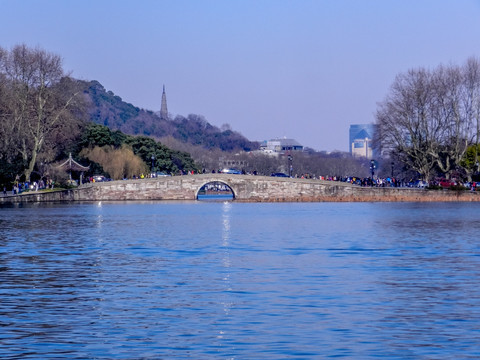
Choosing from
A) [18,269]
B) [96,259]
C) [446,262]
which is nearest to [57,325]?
[18,269]

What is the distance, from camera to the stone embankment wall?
3546 inches

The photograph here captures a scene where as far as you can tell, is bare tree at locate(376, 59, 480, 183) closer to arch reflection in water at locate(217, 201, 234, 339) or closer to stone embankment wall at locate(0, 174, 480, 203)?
stone embankment wall at locate(0, 174, 480, 203)

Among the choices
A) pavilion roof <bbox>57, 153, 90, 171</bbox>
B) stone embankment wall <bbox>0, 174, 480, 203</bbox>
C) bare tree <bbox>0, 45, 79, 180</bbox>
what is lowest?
stone embankment wall <bbox>0, 174, 480, 203</bbox>

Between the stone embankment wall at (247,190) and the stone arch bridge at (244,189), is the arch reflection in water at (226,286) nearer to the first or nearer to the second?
the stone embankment wall at (247,190)

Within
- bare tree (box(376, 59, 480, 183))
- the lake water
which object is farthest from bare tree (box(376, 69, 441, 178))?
the lake water

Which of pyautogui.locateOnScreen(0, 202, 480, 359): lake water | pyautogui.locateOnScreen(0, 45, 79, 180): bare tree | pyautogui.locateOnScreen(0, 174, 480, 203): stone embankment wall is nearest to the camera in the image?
pyautogui.locateOnScreen(0, 202, 480, 359): lake water

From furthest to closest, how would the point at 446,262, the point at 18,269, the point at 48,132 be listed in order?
the point at 48,132 < the point at 446,262 < the point at 18,269

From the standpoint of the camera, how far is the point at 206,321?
17.0 m

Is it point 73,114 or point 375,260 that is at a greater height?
point 73,114

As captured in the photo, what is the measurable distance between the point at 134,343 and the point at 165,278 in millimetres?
8730

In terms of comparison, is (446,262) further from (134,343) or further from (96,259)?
(134,343)

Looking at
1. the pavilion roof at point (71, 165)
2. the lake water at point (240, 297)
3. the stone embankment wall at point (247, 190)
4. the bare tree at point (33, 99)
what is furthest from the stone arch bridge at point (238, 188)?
the lake water at point (240, 297)

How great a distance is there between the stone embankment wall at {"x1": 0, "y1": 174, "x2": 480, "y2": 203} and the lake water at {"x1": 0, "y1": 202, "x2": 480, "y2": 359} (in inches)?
1994

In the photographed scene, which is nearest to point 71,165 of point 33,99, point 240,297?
point 33,99
